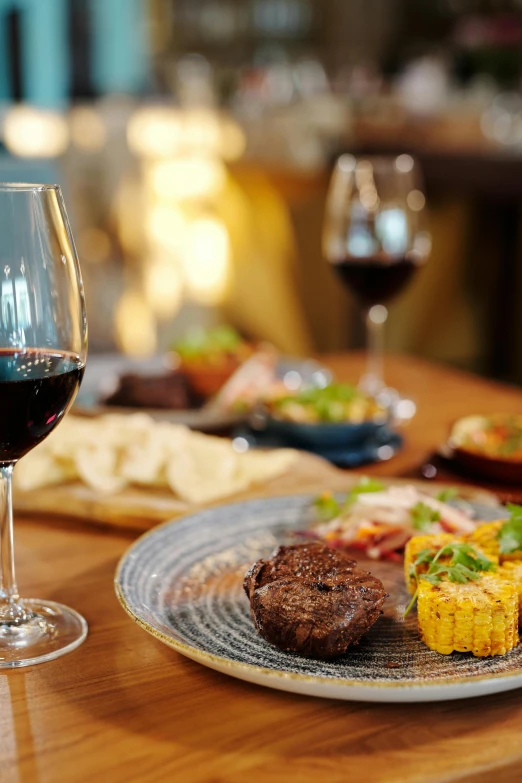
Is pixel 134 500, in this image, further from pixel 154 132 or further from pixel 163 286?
pixel 154 132

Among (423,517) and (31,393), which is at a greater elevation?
(31,393)

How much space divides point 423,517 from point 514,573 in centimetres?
19

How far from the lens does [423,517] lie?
995mm

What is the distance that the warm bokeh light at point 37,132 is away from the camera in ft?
17.4

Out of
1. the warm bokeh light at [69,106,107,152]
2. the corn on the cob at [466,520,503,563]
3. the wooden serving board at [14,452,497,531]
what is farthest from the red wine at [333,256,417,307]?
the warm bokeh light at [69,106,107,152]

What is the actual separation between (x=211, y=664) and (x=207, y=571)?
219 millimetres

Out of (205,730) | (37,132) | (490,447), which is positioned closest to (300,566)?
(205,730)

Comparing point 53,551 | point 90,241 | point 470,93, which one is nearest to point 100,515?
point 53,551

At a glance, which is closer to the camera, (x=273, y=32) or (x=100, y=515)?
(x=100, y=515)

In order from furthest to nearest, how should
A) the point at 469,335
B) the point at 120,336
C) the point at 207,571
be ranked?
the point at 469,335, the point at 120,336, the point at 207,571

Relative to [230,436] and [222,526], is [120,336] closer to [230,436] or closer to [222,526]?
[230,436]

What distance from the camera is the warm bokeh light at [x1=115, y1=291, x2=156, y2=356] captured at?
479 cm

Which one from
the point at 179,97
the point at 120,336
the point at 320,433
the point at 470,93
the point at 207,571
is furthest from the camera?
the point at 179,97

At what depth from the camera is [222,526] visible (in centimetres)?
103
